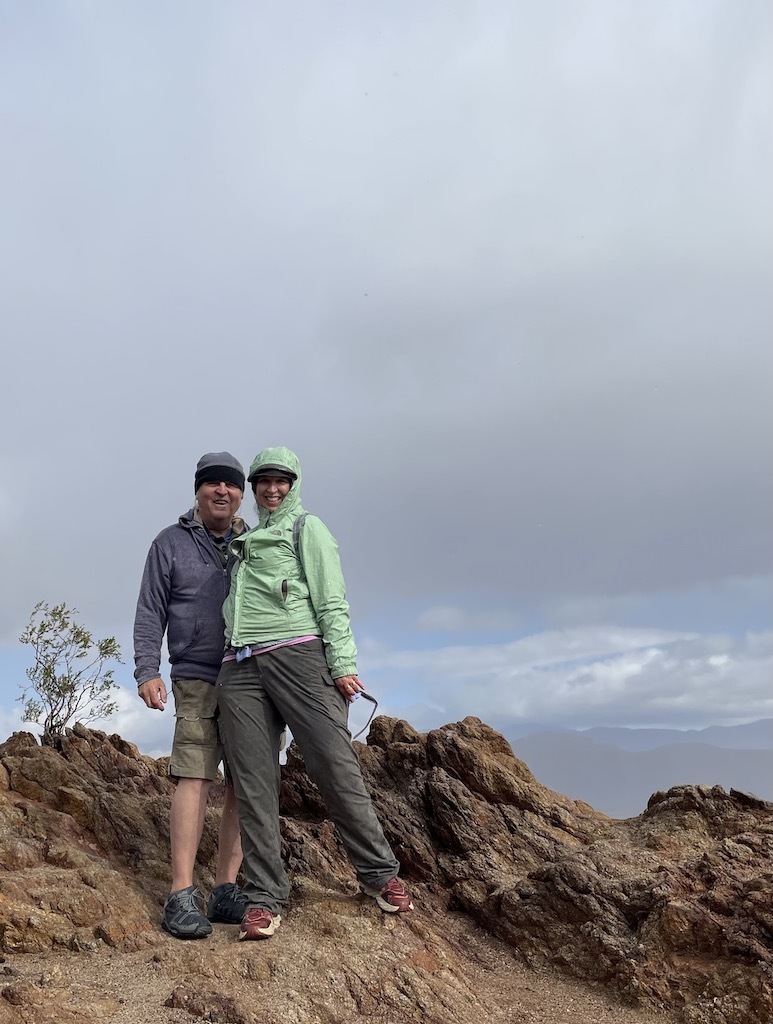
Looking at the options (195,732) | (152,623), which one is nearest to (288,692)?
(195,732)

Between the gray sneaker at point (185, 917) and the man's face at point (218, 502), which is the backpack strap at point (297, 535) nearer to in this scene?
the man's face at point (218, 502)

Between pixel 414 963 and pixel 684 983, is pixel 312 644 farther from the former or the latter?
Result: pixel 684 983

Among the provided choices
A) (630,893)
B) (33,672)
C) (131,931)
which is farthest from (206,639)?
(33,672)

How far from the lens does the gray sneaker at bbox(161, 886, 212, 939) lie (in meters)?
7.74

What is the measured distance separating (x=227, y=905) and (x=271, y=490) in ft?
13.5

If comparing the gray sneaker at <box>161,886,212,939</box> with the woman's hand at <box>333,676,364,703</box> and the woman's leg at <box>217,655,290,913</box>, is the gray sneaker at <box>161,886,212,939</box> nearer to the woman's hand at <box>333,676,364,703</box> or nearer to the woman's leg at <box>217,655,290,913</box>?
the woman's leg at <box>217,655,290,913</box>

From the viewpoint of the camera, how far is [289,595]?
8023mm

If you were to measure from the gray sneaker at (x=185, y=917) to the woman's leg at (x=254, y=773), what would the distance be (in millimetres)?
480

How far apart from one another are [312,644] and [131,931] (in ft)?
10.4

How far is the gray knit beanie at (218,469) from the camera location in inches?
343

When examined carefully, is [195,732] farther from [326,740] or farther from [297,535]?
[297,535]

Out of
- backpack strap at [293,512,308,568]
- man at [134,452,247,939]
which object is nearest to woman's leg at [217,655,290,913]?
man at [134,452,247,939]

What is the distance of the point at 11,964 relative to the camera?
24.0ft

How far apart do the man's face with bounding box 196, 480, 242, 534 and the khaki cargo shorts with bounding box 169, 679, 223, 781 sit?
1673 millimetres
